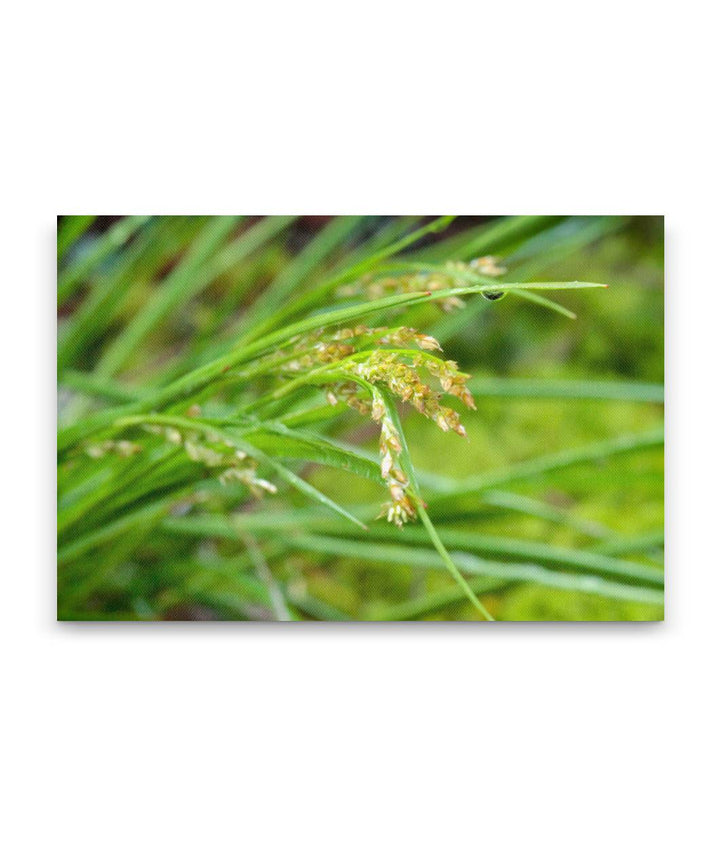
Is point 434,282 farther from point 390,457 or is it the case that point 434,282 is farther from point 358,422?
point 358,422

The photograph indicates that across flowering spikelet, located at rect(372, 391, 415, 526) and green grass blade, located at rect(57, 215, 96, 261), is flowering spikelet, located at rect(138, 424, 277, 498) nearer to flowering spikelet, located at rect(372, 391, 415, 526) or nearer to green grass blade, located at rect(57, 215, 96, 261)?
flowering spikelet, located at rect(372, 391, 415, 526)

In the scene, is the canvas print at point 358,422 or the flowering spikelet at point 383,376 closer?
the flowering spikelet at point 383,376

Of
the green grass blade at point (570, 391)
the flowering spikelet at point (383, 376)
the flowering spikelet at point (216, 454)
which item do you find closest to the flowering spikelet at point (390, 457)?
the flowering spikelet at point (383, 376)

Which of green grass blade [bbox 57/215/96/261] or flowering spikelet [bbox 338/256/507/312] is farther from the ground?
green grass blade [bbox 57/215/96/261]

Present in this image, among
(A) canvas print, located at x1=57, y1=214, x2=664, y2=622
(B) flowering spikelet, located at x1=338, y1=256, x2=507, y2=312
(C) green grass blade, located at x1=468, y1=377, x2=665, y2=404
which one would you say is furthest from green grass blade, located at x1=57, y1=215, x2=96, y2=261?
(C) green grass blade, located at x1=468, y1=377, x2=665, y2=404

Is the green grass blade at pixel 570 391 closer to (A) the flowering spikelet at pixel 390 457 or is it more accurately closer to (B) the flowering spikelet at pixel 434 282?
(B) the flowering spikelet at pixel 434 282

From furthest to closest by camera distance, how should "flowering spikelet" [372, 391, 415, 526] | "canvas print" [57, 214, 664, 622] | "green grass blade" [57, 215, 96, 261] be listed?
1. "green grass blade" [57, 215, 96, 261]
2. "canvas print" [57, 214, 664, 622]
3. "flowering spikelet" [372, 391, 415, 526]
